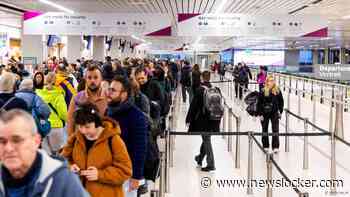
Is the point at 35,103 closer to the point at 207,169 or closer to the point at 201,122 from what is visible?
the point at 201,122

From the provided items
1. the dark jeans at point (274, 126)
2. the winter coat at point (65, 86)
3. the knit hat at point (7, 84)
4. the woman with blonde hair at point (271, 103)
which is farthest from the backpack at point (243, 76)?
the knit hat at point (7, 84)

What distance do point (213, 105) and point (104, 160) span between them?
4752 millimetres

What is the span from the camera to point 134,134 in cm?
447

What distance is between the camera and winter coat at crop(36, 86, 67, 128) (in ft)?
24.5

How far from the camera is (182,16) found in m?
17.2

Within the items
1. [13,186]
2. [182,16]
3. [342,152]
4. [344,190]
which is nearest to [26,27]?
[182,16]

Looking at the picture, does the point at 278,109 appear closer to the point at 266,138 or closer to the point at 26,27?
the point at 266,138

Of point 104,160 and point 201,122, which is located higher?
point 104,160

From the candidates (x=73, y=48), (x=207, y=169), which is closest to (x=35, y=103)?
(x=207, y=169)

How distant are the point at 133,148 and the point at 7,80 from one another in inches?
119

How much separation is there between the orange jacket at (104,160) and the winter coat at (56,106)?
145 inches

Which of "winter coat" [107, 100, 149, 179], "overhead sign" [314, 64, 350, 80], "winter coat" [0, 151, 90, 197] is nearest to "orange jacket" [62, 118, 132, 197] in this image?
"winter coat" [107, 100, 149, 179]

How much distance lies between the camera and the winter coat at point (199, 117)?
8570mm

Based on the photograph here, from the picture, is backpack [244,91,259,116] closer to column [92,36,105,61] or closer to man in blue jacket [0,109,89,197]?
man in blue jacket [0,109,89,197]
